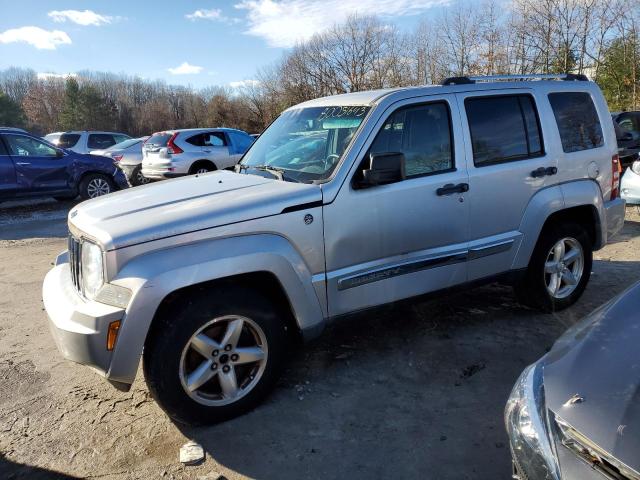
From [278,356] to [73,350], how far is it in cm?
117

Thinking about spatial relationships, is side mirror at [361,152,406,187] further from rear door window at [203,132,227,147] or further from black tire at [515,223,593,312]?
rear door window at [203,132,227,147]

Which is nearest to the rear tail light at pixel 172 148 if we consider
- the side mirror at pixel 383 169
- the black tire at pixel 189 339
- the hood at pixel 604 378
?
the side mirror at pixel 383 169

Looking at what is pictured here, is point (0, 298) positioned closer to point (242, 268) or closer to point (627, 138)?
point (242, 268)

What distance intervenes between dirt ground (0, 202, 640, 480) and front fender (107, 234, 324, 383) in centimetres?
56

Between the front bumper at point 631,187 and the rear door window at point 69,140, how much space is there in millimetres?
16049

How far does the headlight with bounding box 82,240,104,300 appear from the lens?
2.71 metres

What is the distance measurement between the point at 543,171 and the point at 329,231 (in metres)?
2.07

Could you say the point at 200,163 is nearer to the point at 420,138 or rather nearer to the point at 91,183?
the point at 91,183

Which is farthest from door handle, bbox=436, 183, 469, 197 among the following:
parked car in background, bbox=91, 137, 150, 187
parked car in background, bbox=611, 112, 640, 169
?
parked car in background, bbox=91, 137, 150, 187

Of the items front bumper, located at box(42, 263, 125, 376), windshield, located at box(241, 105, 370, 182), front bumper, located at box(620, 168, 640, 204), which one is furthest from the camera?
front bumper, located at box(620, 168, 640, 204)

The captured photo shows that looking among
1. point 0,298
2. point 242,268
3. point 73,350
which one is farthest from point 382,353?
point 0,298

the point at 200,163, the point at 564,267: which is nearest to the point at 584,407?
the point at 564,267

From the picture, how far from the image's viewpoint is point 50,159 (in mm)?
10984

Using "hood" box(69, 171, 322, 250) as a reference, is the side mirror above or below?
above
